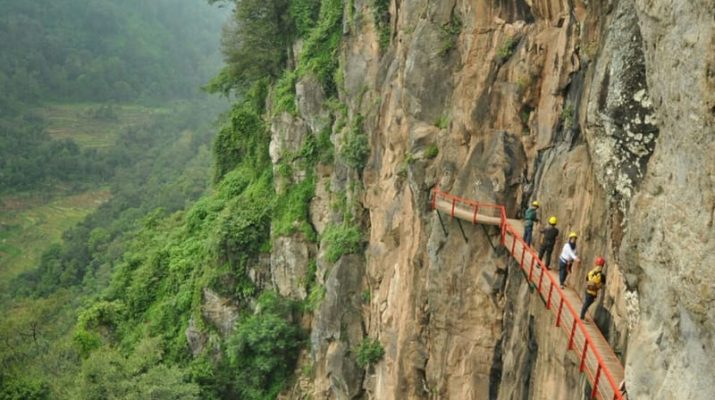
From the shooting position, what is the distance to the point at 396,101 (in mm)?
21469

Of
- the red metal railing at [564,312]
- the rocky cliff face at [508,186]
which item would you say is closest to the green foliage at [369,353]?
the rocky cliff face at [508,186]

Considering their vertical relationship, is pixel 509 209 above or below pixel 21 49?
below

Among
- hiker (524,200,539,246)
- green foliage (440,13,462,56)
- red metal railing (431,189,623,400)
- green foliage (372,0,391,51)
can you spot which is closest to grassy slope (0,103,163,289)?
green foliage (372,0,391,51)

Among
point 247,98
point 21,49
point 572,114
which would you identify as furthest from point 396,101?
point 21,49

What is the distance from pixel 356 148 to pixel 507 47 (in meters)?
9.17

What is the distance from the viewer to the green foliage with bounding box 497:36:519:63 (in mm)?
16453

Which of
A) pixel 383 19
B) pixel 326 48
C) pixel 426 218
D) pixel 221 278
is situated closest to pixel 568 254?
pixel 426 218

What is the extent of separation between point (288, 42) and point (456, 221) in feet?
70.9

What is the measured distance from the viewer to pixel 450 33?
18.8 m

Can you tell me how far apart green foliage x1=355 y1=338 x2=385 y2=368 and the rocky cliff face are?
16.2 inches

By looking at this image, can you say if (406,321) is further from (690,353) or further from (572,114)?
(690,353)

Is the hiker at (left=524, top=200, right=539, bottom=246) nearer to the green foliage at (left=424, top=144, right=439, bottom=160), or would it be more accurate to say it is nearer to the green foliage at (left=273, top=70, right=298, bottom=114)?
the green foliage at (left=424, top=144, right=439, bottom=160)

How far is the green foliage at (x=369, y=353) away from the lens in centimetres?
2206

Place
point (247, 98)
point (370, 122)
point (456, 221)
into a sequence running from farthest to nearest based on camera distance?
1. point (247, 98)
2. point (370, 122)
3. point (456, 221)
